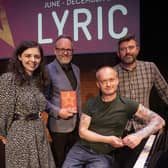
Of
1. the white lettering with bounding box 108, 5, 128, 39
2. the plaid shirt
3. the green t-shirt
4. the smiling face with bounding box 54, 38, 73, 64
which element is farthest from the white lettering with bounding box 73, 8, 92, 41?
the green t-shirt

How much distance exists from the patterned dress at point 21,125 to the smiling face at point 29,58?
0.29ft

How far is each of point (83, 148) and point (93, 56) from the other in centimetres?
166

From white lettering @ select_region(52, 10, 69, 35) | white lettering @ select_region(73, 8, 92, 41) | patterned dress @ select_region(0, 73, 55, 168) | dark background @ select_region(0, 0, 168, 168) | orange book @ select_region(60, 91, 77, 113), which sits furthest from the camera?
white lettering @ select_region(52, 10, 69, 35)

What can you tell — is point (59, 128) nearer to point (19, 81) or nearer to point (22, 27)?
point (19, 81)

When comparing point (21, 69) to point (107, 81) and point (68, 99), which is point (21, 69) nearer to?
point (68, 99)

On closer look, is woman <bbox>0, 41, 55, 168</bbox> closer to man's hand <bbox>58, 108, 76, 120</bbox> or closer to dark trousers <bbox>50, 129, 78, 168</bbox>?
man's hand <bbox>58, 108, 76, 120</bbox>

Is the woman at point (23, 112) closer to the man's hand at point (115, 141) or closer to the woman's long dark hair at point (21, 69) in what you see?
the woman's long dark hair at point (21, 69)

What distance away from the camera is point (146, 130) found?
2.06 meters

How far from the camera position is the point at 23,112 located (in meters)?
2.34

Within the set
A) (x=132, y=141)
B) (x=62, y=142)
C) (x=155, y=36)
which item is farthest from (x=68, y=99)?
(x=155, y=36)

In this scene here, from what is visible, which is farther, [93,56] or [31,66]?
[93,56]

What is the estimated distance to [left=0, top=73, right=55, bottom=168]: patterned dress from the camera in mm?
2320

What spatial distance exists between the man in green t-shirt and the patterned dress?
0.93ft

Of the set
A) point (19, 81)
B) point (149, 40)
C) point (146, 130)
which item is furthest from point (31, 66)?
point (149, 40)
